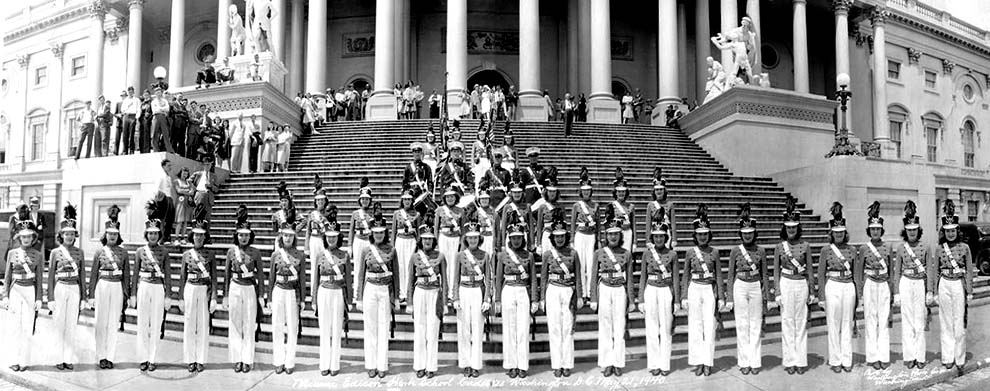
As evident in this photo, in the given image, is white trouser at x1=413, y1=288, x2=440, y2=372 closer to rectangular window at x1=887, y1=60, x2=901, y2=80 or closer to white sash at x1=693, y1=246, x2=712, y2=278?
white sash at x1=693, y1=246, x2=712, y2=278

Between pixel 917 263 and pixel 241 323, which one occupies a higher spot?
pixel 917 263

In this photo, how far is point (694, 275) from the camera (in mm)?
7539

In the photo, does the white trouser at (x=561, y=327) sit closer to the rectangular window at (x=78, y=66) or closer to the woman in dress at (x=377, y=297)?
the woman in dress at (x=377, y=297)

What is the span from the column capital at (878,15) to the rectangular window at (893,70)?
11.1 feet

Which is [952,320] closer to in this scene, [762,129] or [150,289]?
[150,289]

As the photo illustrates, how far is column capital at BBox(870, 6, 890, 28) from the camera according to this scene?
35.4m

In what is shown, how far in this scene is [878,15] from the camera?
3559 centimetres

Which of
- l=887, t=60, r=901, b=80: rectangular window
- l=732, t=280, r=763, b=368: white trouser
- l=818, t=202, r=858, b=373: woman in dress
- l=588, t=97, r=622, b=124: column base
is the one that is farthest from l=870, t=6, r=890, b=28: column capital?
l=732, t=280, r=763, b=368: white trouser

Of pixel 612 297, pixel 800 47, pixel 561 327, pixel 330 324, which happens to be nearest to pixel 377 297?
pixel 330 324

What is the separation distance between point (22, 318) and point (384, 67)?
20.1 metres

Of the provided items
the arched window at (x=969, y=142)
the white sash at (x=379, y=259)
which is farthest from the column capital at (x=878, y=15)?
the white sash at (x=379, y=259)

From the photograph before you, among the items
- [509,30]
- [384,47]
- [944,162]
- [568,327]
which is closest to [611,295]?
[568,327]

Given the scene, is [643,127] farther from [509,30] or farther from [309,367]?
[309,367]

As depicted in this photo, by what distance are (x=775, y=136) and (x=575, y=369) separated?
17.4m
